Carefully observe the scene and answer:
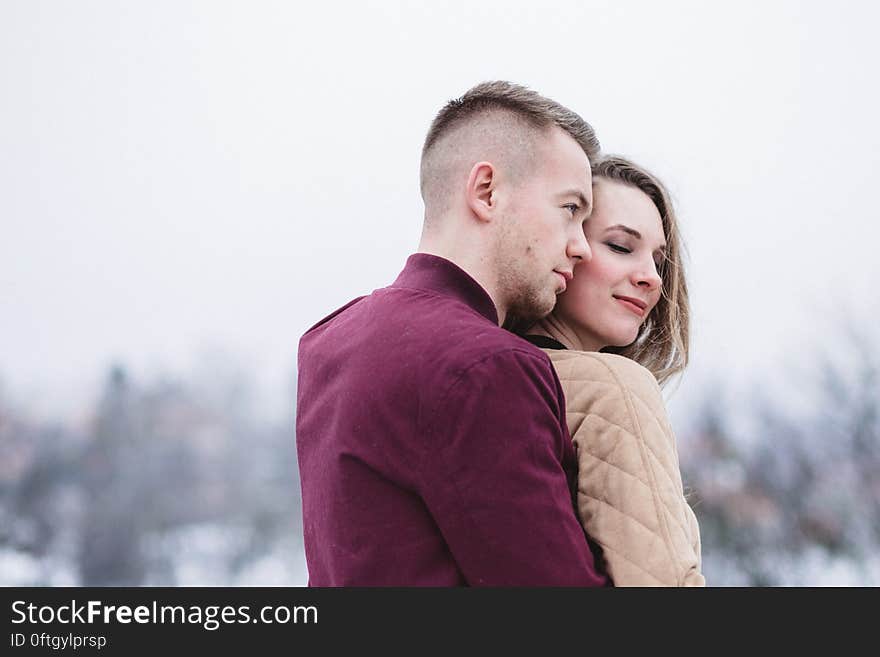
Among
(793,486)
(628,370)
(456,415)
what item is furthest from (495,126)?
(793,486)

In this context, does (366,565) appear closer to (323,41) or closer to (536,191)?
(536,191)

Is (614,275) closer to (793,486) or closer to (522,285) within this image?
(522,285)

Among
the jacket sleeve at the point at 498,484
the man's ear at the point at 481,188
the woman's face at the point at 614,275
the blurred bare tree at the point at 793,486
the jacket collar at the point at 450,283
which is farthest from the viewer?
the blurred bare tree at the point at 793,486

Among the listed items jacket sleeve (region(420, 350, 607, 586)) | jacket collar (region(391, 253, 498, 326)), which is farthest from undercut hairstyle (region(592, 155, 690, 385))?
jacket sleeve (region(420, 350, 607, 586))

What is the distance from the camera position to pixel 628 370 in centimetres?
121

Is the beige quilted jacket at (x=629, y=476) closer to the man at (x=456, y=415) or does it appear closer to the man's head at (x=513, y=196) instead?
the man at (x=456, y=415)

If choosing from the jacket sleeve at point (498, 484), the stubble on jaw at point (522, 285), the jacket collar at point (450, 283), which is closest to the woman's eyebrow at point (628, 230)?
the stubble on jaw at point (522, 285)

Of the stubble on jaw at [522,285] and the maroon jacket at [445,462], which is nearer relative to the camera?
the maroon jacket at [445,462]

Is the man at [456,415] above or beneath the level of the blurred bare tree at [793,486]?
beneath

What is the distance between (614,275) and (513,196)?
244 millimetres

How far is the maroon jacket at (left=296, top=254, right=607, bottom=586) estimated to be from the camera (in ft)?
3.22

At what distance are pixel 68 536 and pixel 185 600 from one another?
5.21 meters

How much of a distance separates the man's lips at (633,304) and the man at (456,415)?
0.58 feet

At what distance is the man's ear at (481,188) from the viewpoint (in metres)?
1.34
